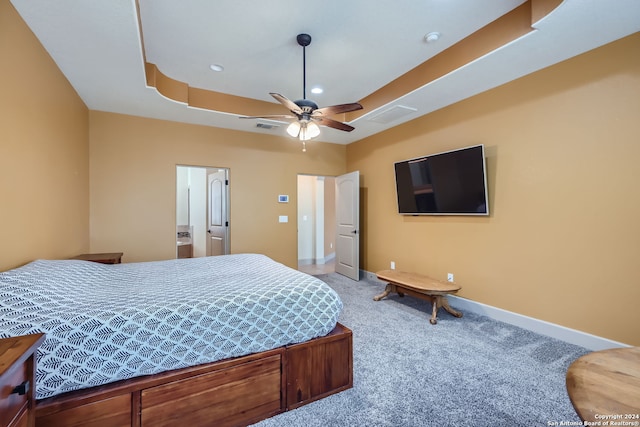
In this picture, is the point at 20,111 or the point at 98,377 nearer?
the point at 98,377

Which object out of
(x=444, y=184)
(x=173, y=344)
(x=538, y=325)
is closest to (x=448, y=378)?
(x=538, y=325)

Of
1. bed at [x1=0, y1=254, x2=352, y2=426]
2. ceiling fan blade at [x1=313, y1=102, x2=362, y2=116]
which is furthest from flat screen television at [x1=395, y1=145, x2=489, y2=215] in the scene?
bed at [x1=0, y1=254, x2=352, y2=426]

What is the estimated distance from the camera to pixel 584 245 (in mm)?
2590

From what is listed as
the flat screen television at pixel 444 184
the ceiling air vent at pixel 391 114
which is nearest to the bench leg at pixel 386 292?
the flat screen television at pixel 444 184

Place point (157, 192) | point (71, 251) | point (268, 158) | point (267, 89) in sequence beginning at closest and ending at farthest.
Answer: point (71, 251), point (267, 89), point (157, 192), point (268, 158)

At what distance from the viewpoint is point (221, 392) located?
5.36 ft

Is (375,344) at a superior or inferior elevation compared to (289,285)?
inferior

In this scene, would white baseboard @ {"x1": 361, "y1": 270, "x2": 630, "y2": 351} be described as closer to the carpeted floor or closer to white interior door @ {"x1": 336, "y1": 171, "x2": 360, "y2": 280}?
the carpeted floor

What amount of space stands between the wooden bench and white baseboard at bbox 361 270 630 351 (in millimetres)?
265

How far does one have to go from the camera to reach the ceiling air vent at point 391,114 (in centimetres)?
383

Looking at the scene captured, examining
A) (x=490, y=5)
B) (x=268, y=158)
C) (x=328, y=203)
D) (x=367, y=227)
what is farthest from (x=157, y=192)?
(x=490, y=5)

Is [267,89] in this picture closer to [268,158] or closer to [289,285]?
[268,158]

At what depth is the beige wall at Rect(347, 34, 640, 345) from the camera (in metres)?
2.37

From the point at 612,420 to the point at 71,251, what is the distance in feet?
14.6
